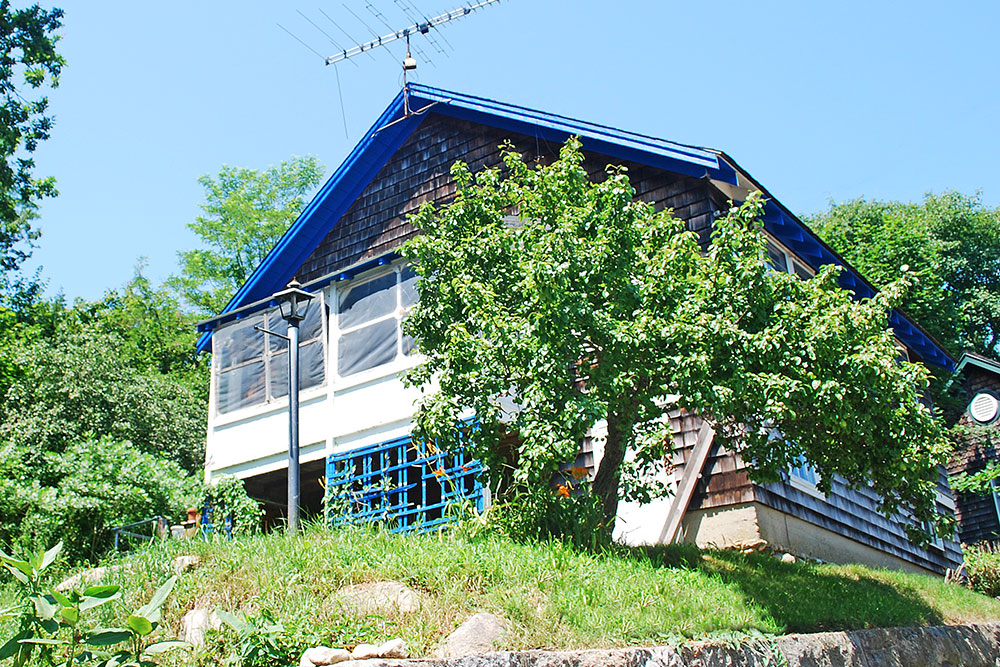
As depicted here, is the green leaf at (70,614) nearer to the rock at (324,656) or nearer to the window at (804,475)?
the rock at (324,656)

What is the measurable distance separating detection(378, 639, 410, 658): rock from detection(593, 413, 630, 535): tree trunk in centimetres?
356

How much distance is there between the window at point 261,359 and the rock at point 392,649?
9.03 meters

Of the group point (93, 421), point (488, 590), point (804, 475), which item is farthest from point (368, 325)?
point (93, 421)

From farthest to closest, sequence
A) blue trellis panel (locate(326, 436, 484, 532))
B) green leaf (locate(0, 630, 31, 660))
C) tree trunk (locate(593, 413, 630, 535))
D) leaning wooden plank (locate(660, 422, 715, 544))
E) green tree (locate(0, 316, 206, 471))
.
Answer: green tree (locate(0, 316, 206, 471))
blue trellis panel (locate(326, 436, 484, 532))
leaning wooden plank (locate(660, 422, 715, 544))
tree trunk (locate(593, 413, 630, 535))
green leaf (locate(0, 630, 31, 660))

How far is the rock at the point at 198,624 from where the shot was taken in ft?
20.4

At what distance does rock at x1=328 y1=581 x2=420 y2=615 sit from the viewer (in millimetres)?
6363


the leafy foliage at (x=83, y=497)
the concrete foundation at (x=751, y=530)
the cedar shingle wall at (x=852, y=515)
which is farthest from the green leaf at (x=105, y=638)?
the cedar shingle wall at (x=852, y=515)

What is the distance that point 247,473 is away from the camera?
14523 millimetres

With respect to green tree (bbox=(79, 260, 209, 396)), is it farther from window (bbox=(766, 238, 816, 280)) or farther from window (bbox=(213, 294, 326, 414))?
window (bbox=(766, 238, 816, 280))

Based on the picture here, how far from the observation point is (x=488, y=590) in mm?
6703

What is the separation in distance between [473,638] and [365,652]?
0.72 meters

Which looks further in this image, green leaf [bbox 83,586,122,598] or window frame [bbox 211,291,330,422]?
window frame [bbox 211,291,330,422]

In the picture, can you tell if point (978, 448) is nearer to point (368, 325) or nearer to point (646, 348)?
point (368, 325)

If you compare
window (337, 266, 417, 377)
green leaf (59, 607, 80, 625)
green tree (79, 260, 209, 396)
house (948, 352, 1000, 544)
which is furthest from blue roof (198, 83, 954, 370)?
green tree (79, 260, 209, 396)
